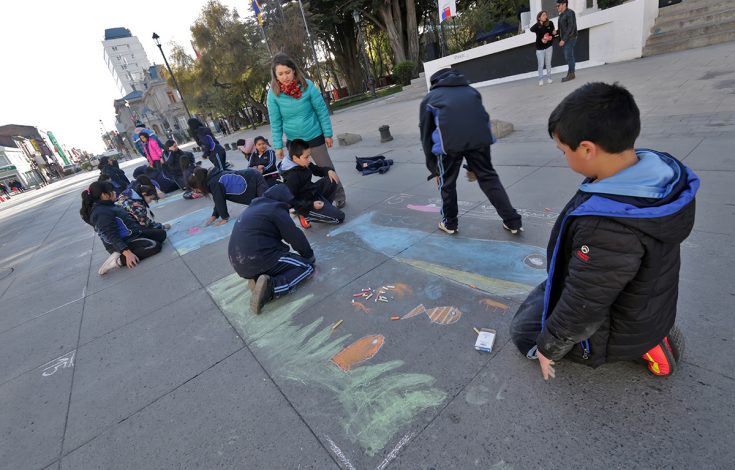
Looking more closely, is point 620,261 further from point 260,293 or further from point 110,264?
point 110,264

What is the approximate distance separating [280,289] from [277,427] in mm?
1418

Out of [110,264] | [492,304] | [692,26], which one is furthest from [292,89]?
[692,26]

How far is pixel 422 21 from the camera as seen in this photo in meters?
30.4

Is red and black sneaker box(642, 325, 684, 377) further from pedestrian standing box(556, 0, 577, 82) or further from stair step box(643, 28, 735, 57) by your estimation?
stair step box(643, 28, 735, 57)

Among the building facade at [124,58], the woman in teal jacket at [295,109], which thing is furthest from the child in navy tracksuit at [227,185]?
the building facade at [124,58]

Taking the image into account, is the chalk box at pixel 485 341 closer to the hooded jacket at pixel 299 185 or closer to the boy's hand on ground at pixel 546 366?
the boy's hand on ground at pixel 546 366

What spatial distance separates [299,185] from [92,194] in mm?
2797

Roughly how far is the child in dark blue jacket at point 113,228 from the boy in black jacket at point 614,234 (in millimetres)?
5372

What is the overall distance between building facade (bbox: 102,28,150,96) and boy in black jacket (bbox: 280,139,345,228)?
109795mm

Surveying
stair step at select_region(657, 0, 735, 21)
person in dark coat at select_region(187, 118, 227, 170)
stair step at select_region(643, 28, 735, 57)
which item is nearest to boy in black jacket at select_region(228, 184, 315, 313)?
person in dark coat at select_region(187, 118, 227, 170)

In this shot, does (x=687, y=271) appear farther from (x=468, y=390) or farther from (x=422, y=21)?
(x=422, y=21)

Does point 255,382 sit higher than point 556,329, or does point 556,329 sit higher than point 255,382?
point 556,329

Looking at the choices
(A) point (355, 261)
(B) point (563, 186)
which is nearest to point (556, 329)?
(A) point (355, 261)

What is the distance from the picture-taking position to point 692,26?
1067cm
